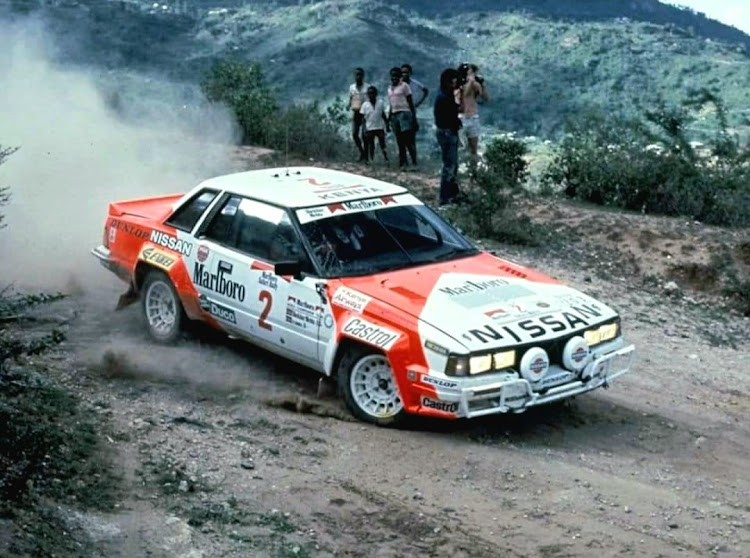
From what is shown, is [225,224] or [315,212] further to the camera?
[225,224]

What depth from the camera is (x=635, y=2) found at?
83812 millimetres

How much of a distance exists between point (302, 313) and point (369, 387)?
0.76 metres

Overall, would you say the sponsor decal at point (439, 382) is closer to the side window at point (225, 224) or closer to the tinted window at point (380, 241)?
the tinted window at point (380, 241)

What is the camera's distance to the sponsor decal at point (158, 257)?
10164 mm

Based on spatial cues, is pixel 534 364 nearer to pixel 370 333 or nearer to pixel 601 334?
pixel 601 334

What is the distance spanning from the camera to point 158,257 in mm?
10273

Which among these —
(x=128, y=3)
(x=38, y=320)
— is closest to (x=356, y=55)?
(x=128, y=3)

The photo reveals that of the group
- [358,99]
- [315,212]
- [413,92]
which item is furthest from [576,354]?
[358,99]

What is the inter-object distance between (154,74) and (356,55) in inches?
521

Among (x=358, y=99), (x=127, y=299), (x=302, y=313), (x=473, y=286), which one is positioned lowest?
(x=127, y=299)

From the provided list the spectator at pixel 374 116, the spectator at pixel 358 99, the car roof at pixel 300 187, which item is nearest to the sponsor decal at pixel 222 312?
the car roof at pixel 300 187

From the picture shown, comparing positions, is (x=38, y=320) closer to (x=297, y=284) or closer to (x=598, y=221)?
(x=297, y=284)

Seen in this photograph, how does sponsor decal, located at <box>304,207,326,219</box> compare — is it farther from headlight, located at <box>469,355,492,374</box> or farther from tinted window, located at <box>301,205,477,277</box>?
headlight, located at <box>469,355,492,374</box>

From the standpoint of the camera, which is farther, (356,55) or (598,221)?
(356,55)
